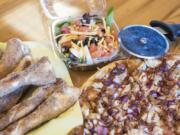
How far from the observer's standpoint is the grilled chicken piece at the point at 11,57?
0.73 metres

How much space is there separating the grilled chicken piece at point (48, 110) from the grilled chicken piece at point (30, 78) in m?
0.04

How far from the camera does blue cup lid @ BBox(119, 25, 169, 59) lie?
0.95 m

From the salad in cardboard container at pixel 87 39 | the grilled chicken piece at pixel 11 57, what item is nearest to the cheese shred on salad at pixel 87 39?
the salad in cardboard container at pixel 87 39

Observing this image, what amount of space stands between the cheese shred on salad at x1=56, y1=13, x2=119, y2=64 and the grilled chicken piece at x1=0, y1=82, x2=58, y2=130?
22 cm

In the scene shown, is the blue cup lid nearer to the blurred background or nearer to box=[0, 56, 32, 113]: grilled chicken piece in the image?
the blurred background

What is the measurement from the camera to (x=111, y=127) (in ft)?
2.72

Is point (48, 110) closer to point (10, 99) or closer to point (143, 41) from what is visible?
point (10, 99)

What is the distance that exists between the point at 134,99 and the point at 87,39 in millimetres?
217


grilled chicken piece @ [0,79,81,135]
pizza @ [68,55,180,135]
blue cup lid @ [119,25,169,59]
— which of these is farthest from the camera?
blue cup lid @ [119,25,169,59]

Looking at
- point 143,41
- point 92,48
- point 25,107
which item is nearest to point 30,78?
point 25,107

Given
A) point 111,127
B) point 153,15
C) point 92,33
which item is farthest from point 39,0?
point 111,127

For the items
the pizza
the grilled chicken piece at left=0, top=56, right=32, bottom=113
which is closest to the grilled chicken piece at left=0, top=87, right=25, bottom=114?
the grilled chicken piece at left=0, top=56, right=32, bottom=113

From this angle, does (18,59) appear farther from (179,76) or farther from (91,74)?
(179,76)

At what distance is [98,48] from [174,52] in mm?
249
